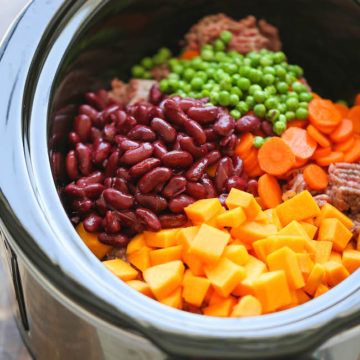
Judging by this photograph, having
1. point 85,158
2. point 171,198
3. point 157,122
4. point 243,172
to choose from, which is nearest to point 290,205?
point 243,172

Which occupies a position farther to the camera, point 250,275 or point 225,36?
point 225,36

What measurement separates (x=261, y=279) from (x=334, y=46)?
1246 millimetres

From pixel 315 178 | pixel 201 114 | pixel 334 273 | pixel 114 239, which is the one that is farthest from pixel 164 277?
pixel 315 178

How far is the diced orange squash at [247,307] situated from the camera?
1.69 m

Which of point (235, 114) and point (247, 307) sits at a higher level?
point (235, 114)

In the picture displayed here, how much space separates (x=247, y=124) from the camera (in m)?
2.25

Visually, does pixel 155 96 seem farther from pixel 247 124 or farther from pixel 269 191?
pixel 269 191

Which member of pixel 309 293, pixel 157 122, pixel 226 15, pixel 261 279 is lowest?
pixel 309 293

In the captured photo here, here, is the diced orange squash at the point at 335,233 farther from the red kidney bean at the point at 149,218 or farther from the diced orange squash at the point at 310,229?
the red kidney bean at the point at 149,218

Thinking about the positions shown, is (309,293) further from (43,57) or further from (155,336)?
(43,57)

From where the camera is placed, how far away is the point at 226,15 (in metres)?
2.69

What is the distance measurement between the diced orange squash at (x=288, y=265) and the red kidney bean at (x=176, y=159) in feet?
1.42

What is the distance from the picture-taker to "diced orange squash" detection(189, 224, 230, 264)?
1795 millimetres

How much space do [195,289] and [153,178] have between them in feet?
1.30
